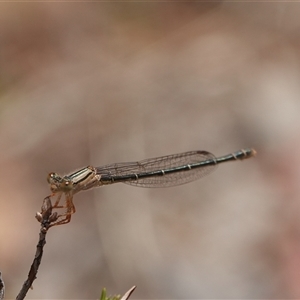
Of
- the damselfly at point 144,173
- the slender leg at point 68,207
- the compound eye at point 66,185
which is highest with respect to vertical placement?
the damselfly at point 144,173

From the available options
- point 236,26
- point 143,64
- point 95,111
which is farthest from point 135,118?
point 236,26

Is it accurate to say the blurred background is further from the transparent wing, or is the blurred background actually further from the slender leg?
the slender leg

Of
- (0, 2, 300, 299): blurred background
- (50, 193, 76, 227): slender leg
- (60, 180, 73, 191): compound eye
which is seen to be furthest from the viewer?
(0, 2, 300, 299): blurred background

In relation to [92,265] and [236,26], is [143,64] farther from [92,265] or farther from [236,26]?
[92,265]

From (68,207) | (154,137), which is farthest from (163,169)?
(154,137)

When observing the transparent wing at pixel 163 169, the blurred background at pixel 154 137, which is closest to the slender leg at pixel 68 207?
the transparent wing at pixel 163 169

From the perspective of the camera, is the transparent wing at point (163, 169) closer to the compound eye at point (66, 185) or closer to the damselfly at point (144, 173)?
the damselfly at point (144, 173)

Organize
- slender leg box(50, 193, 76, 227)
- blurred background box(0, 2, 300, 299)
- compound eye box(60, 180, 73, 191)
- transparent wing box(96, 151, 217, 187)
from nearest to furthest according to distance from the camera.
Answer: slender leg box(50, 193, 76, 227) < compound eye box(60, 180, 73, 191) < transparent wing box(96, 151, 217, 187) < blurred background box(0, 2, 300, 299)

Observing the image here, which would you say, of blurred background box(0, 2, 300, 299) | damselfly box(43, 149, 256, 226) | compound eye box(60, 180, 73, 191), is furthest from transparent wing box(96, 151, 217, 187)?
blurred background box(0, 2, 300, 299)
